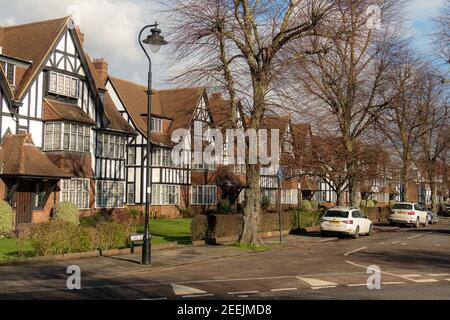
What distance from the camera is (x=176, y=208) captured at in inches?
1719

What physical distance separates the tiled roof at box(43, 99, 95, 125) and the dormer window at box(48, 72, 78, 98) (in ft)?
2.13

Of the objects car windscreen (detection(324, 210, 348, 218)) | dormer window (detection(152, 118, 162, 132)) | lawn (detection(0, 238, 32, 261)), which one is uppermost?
dormer window (detection(152, 118, 162, 132))

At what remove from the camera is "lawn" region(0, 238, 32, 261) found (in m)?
17.2

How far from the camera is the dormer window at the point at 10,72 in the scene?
96.8 ft

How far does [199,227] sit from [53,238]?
761 centimetres

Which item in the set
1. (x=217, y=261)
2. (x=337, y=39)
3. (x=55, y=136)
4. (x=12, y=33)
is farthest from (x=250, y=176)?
(x=12, y=33)

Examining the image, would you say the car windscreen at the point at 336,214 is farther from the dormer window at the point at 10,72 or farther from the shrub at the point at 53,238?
the dormer window at the point at 10,72

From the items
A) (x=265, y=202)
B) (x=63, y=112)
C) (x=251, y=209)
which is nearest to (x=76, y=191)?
(x=63, y=112)

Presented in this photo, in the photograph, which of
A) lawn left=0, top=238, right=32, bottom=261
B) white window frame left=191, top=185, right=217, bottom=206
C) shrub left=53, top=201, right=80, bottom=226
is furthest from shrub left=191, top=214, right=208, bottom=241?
white window frame left=191, top=185, right=217, bottom=206

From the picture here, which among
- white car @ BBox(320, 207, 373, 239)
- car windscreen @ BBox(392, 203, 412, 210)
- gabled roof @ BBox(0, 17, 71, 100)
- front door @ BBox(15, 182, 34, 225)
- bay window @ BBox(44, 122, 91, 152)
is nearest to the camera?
white car @ BBox(320, 207, 373, 239)

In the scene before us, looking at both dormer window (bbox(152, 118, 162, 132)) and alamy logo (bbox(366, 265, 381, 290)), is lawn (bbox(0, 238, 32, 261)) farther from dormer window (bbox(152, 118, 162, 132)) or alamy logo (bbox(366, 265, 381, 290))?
dormer window (bbox(152, 118, 162, 132))

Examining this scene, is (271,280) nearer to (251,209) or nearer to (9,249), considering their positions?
(251,209)

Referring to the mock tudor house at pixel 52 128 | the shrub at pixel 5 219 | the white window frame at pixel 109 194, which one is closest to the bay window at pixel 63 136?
the mock tudor house at pixel 52 128

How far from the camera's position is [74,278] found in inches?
527
